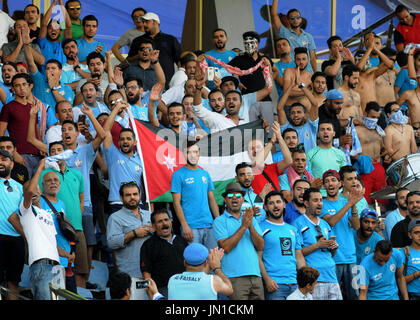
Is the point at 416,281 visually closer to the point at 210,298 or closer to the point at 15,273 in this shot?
the point at 210,298

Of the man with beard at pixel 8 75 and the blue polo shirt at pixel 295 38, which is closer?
the man with beard at pixel 8 75

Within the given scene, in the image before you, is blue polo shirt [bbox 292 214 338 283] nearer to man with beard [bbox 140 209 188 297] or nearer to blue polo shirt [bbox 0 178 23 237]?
man with beard [bbox 140 209 188 297]

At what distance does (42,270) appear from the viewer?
983 centimetres

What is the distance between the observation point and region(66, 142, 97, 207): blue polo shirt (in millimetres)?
11844

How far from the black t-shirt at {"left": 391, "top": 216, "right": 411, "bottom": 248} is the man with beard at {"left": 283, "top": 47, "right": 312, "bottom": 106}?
3.30 m

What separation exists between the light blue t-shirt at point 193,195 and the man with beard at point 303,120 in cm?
269

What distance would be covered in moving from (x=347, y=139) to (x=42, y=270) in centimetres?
600

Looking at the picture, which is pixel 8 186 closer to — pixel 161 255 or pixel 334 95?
pixel 161 255

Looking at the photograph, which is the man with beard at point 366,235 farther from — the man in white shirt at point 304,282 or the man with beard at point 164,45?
the man with beard at point 164,45

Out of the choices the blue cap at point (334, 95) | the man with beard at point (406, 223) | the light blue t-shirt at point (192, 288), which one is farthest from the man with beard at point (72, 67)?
the light blue t-shirt at point (192, 288)

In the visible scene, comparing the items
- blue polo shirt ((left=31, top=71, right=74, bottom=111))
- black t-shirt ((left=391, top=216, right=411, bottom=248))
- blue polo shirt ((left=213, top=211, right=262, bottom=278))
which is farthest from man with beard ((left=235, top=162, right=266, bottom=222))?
blue polo shirt ((left=31, top=71, right=74, bottom=111))

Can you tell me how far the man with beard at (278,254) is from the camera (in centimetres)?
1060

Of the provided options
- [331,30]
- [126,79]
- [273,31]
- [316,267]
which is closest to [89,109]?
[126,79]

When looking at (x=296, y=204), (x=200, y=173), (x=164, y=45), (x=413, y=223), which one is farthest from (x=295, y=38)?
(x=413, y=223)
